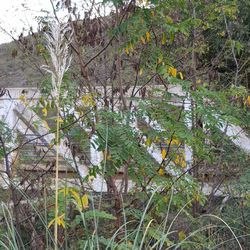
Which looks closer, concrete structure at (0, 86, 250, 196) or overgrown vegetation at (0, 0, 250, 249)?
overgrown vegetation at (0, 0, 250, 249)

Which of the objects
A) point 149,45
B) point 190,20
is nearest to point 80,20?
point 149,45

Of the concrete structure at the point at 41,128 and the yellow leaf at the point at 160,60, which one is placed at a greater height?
the yellow leaf at the point at 160,60

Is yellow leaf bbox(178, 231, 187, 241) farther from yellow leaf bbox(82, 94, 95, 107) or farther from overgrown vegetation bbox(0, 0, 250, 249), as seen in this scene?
yellow leaf bbox(82, 94, 95, 107)

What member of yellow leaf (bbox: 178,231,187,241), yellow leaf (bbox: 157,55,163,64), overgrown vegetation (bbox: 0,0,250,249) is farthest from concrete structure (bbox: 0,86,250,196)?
yellow leaf (bbox: 178,231,187,241)

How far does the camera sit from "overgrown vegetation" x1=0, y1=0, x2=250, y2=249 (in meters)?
4.21

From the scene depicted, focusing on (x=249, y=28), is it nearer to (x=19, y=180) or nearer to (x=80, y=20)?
(x=80, y=20)

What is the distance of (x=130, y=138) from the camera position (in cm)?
418

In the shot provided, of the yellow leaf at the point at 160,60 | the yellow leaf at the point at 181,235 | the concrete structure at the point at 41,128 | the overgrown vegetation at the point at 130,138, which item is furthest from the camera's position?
the concrete structure at the point at 41,128

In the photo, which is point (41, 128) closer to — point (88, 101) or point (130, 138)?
point (88, 101)

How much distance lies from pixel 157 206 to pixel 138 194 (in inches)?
14.6

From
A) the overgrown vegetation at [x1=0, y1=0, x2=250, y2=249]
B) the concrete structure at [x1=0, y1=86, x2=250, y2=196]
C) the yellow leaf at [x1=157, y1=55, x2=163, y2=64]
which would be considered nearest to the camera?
the overgrown vegetation at [x1=0, y1=0, x2=250, y2=249]

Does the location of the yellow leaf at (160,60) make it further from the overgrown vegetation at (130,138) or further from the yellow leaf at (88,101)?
the yellow leaf at (88,101)

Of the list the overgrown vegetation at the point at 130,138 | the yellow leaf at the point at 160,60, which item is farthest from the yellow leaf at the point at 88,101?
the yellow leaf at the point at 160,60

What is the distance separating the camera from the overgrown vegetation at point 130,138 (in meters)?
4.21
